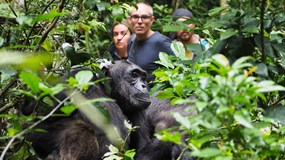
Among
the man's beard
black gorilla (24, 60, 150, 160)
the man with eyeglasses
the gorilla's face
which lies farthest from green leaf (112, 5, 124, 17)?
the man's beard

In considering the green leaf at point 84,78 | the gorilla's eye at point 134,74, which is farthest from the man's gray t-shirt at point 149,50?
the green leaf at point 84,78

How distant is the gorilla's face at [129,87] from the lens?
5.78 metres

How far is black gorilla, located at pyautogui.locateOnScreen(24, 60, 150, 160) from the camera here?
189 inches

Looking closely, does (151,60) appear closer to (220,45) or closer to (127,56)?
(127,56)

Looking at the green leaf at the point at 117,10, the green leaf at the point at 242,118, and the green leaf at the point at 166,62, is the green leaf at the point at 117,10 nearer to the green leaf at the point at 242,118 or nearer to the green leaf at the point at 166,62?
the green leaf at the point at 166,62

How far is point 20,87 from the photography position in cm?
397

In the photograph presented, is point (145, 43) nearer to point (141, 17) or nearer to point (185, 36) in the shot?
point (141, 17)

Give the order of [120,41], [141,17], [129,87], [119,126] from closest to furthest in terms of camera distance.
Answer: [119,126] → [129,87] → [141,17] → [120,41]

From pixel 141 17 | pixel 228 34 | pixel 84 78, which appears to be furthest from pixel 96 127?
pixel 141 17

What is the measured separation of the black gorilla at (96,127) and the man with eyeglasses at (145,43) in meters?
1.23

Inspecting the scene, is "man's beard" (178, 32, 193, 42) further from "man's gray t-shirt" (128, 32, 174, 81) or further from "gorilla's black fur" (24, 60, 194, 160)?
"gorilla's black fur" (24, 60, 194, 160)

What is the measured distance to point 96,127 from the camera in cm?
511

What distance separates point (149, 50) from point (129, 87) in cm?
163

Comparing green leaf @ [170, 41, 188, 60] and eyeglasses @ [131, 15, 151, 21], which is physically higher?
green leaf @ [170, 41, 188, 60]
